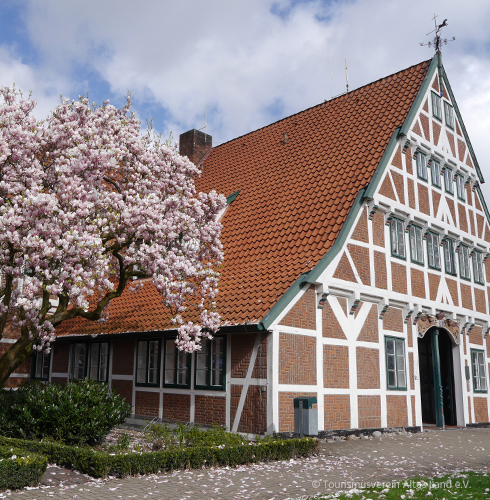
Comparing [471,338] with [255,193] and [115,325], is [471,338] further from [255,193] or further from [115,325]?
[115,325]

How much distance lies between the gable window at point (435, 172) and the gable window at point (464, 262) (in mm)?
2604

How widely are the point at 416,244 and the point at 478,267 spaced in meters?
4.74

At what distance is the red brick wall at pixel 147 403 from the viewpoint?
15.9m

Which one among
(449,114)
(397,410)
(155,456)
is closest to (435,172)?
(449,114)

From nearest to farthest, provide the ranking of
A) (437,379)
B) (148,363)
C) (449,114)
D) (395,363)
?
1. (148,363)
2. (395,363)
3. (437,379)
4. (449,114)

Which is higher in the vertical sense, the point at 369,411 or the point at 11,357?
the point at 11,357

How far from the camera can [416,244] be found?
18391mm

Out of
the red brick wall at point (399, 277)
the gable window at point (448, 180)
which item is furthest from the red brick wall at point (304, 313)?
the gable window at point (448, 180)

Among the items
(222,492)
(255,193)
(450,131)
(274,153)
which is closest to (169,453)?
(222,492)

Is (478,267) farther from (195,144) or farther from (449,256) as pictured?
(195,144)

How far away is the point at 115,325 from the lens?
16.8 m

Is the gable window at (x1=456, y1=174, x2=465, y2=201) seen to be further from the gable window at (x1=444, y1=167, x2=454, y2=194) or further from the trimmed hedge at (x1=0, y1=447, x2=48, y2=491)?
the trimmed hedge at (x1=0, y1=447, x2=48, y2=491)

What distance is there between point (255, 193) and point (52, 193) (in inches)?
352

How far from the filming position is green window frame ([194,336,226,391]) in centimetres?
1426
